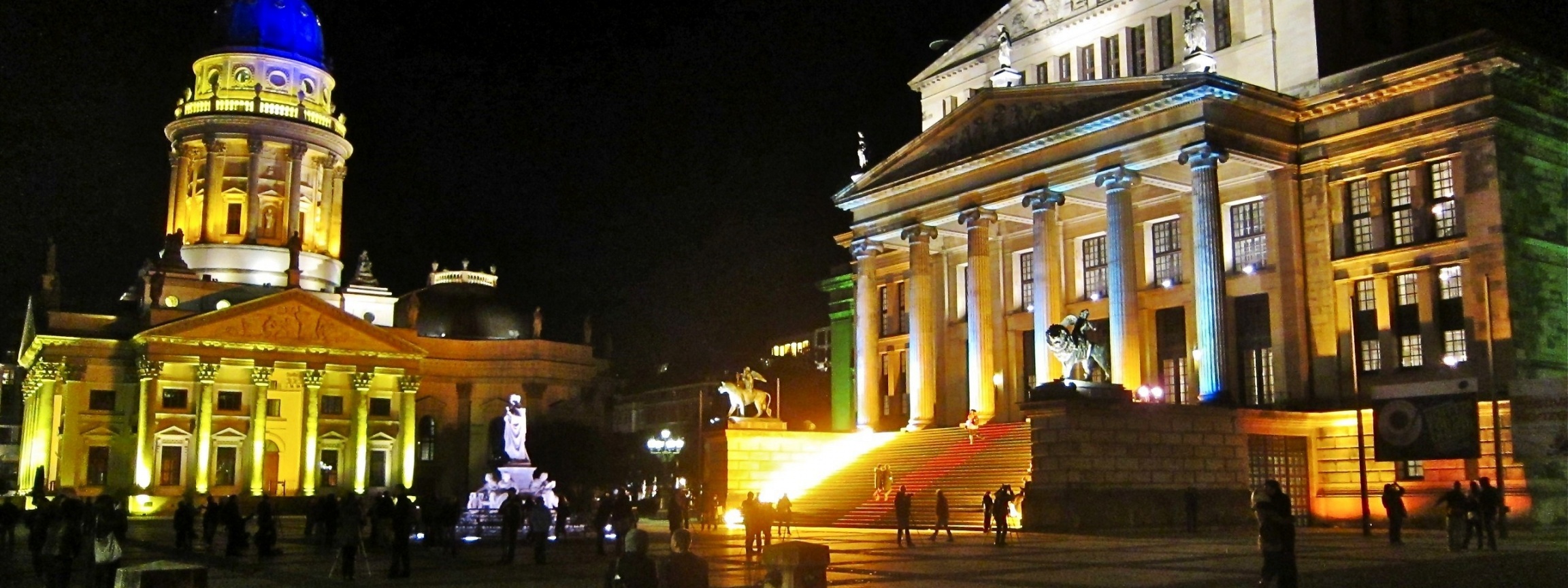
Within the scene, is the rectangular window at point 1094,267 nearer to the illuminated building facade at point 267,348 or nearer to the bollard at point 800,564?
the bollard at point 800,564

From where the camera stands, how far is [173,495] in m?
71.1

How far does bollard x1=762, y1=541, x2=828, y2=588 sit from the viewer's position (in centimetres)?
1148

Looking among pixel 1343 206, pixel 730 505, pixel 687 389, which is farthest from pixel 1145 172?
pixel 687 389

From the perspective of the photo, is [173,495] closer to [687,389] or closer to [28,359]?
[28,359]

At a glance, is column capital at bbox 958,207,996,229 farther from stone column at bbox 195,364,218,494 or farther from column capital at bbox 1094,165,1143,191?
stone column at bbox 195,364,218,494

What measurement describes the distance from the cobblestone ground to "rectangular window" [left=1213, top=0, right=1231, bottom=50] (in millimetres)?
18211

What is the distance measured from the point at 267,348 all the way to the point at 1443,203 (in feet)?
198

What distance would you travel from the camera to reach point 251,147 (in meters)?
81.4

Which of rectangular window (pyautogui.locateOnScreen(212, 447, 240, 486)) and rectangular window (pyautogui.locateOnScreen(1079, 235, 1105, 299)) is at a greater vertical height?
rectangular window (pyautogui.locateOnScreen(1079, 235, 1105, 299))

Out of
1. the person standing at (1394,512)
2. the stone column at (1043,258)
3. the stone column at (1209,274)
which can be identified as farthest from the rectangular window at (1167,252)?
the person standing at (1394,512)

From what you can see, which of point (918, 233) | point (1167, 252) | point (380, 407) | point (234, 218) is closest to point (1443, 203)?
point (1167, 252)

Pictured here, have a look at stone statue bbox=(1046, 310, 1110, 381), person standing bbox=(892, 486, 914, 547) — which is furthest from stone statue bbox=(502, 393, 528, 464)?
person standing bbox=(892, 486, 914, 547)

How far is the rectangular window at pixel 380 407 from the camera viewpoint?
80562 millimetres

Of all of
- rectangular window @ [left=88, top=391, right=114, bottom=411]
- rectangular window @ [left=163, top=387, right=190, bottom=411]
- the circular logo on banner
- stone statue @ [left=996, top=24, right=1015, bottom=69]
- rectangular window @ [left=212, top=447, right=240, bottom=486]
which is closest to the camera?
the circular logo on banner
